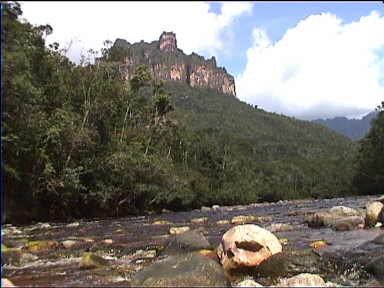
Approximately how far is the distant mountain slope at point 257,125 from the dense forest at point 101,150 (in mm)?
36583

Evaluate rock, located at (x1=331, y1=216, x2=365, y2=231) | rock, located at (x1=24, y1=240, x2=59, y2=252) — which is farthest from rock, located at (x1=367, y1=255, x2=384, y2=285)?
rock, located at (x1=24, y1=240, x2=59, y2=252)

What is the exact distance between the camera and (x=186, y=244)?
1409cm

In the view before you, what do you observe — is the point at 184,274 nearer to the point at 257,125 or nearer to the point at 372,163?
the point at 372,163

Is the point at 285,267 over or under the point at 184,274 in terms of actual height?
under

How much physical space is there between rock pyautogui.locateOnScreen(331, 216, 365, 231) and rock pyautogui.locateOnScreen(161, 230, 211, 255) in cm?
837

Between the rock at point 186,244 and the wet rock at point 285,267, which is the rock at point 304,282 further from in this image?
the rock at point 186,244

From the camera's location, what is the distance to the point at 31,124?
2647 centimetres

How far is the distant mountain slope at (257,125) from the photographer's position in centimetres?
11628

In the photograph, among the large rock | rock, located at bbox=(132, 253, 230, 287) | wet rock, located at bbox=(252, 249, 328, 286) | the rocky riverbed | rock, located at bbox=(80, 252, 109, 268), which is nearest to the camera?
rock, located at bbox=(132, 253, 230, 287)

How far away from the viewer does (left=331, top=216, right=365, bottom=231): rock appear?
66.5ft

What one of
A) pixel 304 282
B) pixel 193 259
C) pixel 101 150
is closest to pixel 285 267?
pixel 304 282

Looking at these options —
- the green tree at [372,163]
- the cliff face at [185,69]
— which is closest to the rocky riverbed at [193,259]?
the green tree at [372,163]

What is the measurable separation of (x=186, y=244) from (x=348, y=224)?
943 cm

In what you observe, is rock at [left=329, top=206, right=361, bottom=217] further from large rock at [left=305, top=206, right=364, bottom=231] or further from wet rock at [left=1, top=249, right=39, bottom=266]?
wet rock at [left=1, top=249, right=39, bottom=266]
